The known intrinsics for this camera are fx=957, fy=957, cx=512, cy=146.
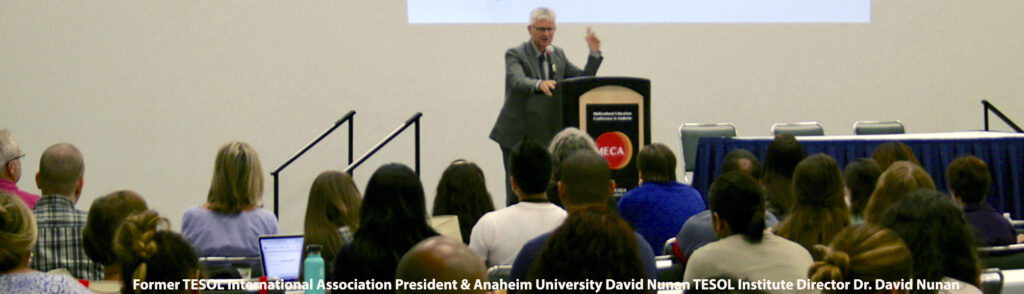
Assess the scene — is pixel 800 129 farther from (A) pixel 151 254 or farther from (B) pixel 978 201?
(A) pixel 151 254

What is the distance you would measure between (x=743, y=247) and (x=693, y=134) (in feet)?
14.3

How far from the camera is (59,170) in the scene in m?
3.14

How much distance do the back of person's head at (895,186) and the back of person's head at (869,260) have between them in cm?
108

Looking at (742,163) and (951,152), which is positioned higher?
(742,163)

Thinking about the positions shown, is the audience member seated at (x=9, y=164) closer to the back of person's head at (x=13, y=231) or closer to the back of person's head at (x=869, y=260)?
the back of person's head at (x=13, y=231)

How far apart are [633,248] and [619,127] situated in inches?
116

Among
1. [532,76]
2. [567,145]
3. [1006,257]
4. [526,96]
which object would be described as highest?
[532,76]

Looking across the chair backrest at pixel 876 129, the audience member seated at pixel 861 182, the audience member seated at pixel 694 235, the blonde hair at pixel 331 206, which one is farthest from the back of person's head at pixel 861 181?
the chair backrest at pixel 876 129

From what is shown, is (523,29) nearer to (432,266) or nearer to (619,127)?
(619,127)

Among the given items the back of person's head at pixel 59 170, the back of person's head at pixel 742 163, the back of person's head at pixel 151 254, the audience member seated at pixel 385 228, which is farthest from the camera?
the back of person's head at pixel 742 163

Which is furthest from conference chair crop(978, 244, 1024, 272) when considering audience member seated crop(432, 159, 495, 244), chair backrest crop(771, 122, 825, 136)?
chair backrest crop(771, 122, 825, 136)

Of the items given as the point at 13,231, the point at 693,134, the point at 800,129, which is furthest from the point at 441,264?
the point at 800,129

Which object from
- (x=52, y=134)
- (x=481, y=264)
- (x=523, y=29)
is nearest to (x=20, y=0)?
(x=52, y=134)

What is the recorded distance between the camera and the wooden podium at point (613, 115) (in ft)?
14.8
